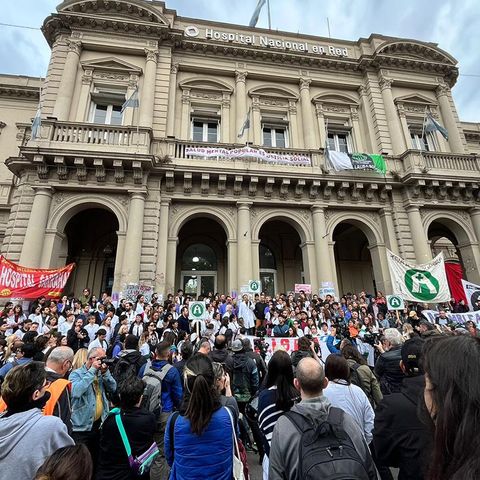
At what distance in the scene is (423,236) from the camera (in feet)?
50.3

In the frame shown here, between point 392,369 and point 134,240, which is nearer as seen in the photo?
point 392,369

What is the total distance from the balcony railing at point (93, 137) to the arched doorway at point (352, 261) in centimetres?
1211

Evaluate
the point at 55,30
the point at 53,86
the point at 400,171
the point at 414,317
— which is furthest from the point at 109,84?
the point at 414,317

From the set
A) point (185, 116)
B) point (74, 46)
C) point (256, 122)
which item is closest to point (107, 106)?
point (74, 46)

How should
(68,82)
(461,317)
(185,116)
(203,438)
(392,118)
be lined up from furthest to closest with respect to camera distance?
(392,118)
(185,116)
(68,82)
(461,317)
(203,438)

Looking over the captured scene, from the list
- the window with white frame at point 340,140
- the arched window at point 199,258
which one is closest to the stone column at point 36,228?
the arched window at point 199,258

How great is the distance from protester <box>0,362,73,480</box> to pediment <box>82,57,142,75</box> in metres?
17.3

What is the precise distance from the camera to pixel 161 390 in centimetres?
443

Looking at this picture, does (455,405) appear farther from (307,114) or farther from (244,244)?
(307,114)

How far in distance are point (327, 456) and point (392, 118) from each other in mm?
19989

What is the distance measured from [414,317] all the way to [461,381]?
937 cm

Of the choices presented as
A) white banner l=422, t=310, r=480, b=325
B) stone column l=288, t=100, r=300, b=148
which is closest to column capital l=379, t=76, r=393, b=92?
stone column l=288, t=100, r=300, b=148

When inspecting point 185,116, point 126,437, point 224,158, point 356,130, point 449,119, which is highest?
point 449,119

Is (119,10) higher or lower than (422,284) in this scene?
higher
